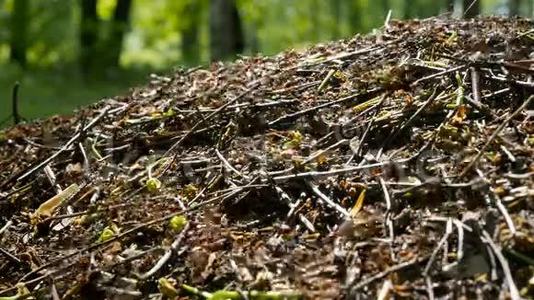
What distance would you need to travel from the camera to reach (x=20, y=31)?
14.8 metres

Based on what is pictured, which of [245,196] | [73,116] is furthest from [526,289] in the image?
[73,116]

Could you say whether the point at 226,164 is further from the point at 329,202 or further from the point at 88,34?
the point at 88,34

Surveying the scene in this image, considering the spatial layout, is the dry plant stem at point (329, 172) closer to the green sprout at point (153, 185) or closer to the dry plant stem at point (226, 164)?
the dry plant stem at point (226, 164)

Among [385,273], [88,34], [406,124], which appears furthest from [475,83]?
[88,34]

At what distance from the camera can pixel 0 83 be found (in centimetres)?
1290

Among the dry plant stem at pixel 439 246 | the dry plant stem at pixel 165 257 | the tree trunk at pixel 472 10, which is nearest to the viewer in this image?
the dry plant stem at pixel 439 246

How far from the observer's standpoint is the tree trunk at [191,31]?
19.3 meters

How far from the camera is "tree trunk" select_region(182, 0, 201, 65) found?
19.3 meters

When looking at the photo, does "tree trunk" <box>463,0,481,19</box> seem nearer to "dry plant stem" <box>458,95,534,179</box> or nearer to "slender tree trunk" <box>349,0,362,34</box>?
"dry plant stem" <box>458,95,534,179</box>

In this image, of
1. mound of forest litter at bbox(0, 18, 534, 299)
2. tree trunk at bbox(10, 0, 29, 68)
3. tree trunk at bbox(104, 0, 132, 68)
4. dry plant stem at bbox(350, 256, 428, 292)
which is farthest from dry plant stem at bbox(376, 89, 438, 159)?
tree trunk at bbox(10, 0, 29, 68)

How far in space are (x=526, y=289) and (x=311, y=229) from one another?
0.67 meters

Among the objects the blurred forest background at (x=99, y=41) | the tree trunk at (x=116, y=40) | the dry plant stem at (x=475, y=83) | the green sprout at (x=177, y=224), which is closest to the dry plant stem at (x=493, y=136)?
the dry plant stem at (x=475, y=83)

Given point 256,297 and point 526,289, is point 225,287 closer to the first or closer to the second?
point 256,297

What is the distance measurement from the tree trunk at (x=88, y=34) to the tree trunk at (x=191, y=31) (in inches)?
122
